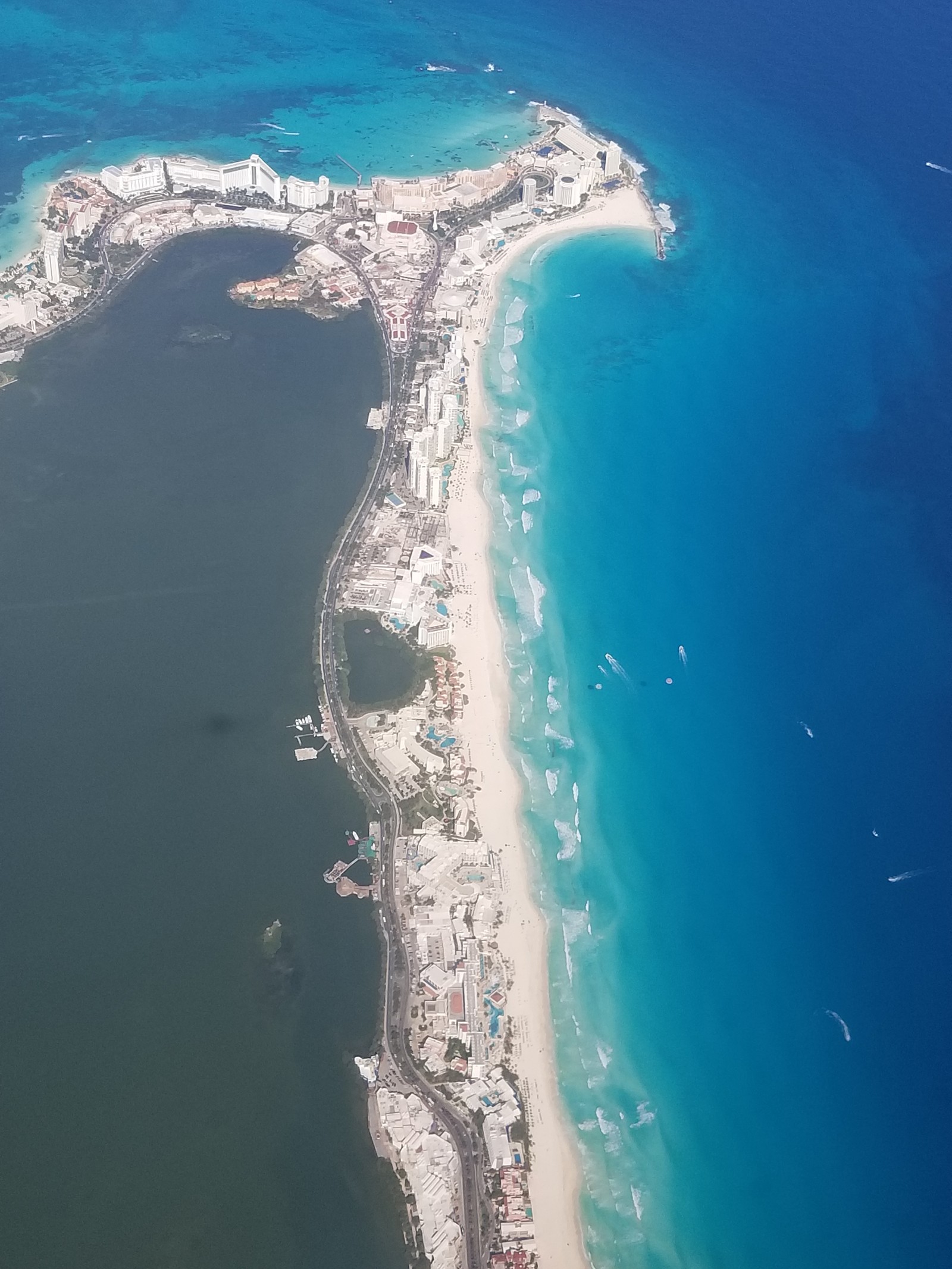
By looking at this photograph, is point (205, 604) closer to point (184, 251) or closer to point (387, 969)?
point (387, 969)

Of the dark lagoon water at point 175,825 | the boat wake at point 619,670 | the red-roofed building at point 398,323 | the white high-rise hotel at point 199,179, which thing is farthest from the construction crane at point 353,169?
the boat wake at point 619,670

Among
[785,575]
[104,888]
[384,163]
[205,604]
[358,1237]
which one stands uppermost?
[384,163]

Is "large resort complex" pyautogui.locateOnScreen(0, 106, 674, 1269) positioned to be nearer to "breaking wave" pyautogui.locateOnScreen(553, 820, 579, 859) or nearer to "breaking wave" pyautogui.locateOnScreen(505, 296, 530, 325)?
"breaking wave" pyautogui.locateOnScreen(505, 296, 530, 325)

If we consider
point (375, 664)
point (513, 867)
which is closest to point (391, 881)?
point (513, 867)

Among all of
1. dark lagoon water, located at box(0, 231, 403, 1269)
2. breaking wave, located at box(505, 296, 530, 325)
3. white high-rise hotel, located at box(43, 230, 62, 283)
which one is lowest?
dark lagoon water, located at box(0, 231, 403, 1269)

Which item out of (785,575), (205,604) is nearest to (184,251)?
(205,604)

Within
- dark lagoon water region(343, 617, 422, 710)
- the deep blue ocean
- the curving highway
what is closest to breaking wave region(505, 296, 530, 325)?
the deep blue ocean
